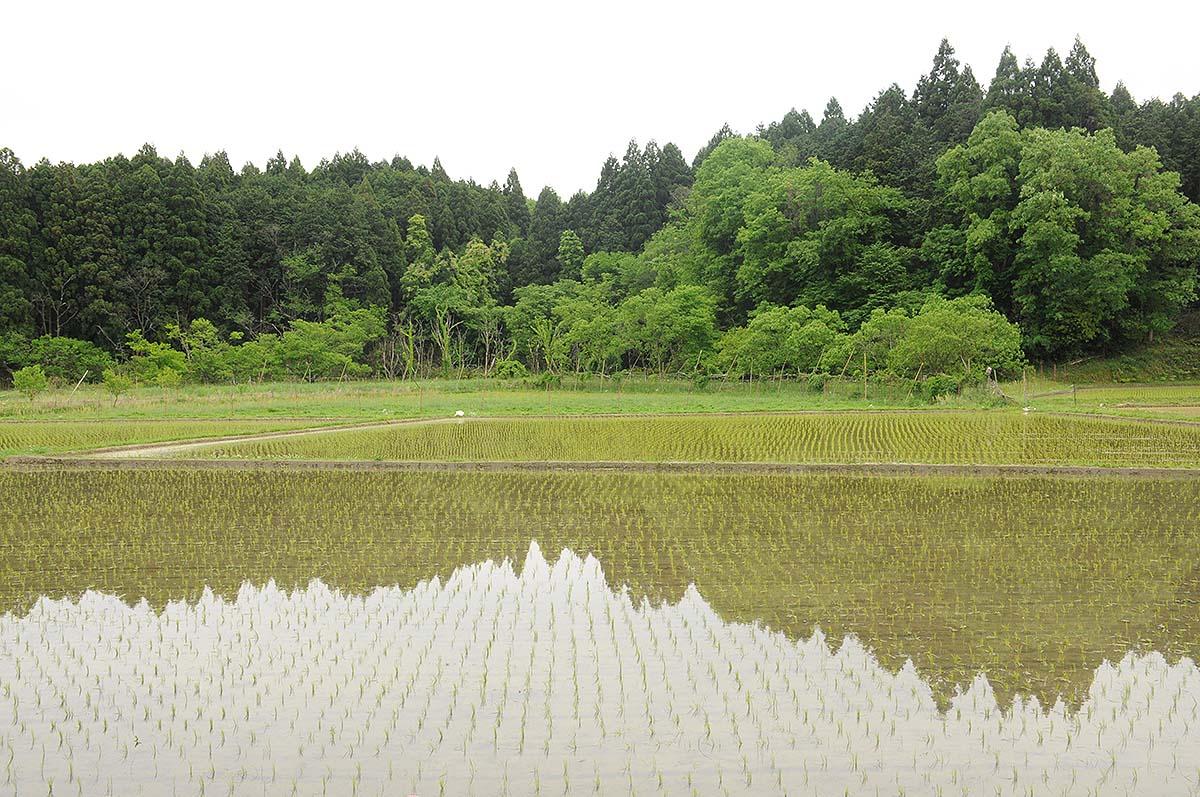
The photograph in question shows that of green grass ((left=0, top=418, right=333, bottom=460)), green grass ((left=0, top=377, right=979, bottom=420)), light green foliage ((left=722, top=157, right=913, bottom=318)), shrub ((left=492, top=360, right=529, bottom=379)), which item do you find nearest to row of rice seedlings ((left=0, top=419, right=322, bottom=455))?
green grass ((left=0, top=418, right=333, bottom=460))

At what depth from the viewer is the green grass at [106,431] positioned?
17.6 m

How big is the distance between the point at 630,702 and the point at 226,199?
52.1m

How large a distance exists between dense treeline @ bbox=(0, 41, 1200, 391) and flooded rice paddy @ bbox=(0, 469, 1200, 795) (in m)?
21.5

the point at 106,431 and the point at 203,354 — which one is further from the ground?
the point at 203,354

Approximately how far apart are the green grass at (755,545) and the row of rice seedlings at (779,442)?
1800 mm

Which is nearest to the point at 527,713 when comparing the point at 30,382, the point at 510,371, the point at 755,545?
the point at 755,545

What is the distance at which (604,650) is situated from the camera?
232 inches

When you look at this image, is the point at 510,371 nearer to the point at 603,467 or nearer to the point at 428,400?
the point at 428,400

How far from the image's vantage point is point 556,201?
61.5 meters

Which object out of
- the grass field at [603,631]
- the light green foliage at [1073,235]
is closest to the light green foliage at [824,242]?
the light green foliage at [1073,235]

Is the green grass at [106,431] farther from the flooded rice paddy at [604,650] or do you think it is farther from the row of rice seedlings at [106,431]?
the flooded rice paddy at [604,650]

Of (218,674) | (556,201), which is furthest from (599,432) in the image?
(556,201)

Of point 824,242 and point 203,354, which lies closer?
point 203,354

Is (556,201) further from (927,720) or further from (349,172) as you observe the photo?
(927,720)
